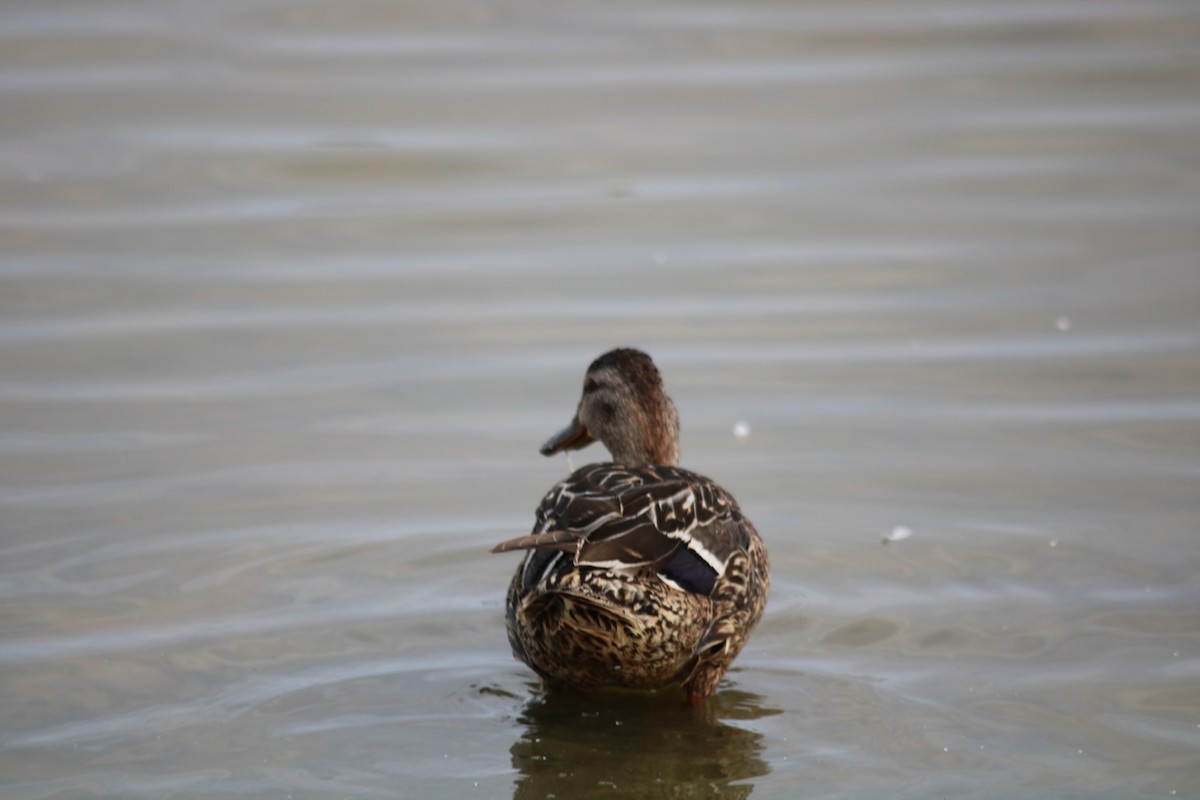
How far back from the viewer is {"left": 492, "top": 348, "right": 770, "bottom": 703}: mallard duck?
514 centimetres

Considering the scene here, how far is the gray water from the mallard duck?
0.19 metres

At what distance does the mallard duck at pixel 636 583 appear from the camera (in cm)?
514

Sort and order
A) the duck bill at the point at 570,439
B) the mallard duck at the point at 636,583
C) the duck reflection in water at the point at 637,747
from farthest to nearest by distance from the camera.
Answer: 1. the duck bill at the point at 570,439
2. the mallard duck at the point at 636,583
3. the duck reflection in water at the point at 637,747

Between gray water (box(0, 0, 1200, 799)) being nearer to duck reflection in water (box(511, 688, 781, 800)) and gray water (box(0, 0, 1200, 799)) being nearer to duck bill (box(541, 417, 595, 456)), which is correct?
duck reflection in water (box(511, 688, 781, 800))

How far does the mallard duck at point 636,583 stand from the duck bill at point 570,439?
1171 mm

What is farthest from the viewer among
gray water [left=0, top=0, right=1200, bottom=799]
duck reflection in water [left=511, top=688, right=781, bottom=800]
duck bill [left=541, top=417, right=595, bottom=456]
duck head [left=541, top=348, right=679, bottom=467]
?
duck bill [left=541, top=417, right=595, bottom=456]

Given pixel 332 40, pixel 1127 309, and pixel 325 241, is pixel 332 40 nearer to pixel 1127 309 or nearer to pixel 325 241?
A: pixel 325 241

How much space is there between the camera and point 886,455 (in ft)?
24.4

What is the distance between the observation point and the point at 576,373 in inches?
329

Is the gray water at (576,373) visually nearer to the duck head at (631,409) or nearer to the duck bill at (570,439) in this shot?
the duck bill at (570,439)

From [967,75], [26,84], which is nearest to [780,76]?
[967,75]

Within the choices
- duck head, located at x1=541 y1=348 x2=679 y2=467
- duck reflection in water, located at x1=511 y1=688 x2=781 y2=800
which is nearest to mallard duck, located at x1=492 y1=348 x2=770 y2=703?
duck reflection in water, located at x1=511 y1=688 x2=781 y2=800

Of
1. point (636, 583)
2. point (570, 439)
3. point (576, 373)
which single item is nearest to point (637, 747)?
point (636, 583)

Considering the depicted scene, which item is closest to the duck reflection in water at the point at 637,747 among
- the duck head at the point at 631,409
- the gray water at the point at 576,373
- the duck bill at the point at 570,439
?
the gray water at the point at 576,373
